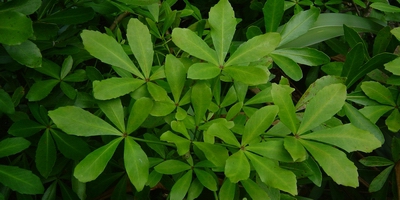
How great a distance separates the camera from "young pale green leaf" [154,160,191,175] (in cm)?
73

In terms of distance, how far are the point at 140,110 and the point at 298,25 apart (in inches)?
18.1

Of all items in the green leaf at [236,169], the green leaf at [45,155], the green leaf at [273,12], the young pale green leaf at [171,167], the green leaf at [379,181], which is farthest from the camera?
the green leaf at [379,181]

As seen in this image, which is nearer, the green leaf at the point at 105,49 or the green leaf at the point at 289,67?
the green leaf at the point at 105,49

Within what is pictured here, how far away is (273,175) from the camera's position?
2.15 feet

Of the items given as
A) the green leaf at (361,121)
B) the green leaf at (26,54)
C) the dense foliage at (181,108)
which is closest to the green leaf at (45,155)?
the dense foliage at (181,108)

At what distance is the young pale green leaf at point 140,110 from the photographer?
2.29 feet

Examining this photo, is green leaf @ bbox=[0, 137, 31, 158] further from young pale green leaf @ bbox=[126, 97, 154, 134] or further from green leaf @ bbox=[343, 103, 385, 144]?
green leaf @ bbox=[343, 103, 385, 144]

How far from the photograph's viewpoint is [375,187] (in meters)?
1.11

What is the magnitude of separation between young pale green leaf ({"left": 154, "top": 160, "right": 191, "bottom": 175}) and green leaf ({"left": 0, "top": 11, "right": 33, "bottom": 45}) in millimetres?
319

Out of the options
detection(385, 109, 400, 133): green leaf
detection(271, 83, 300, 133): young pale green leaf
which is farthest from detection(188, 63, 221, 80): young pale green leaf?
detection(385, 109, 400, 133): green leaf

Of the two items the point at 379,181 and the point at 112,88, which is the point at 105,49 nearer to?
the point at 112,88

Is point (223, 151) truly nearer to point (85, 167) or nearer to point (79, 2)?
point (85, 167)

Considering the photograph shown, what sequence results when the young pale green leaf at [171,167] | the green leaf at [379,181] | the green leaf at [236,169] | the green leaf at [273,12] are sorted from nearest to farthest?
the green leaf at [236,169]
the young pale green leaf at [171,167]
the green leaf at [273,12]
the green leaf at [379,181]

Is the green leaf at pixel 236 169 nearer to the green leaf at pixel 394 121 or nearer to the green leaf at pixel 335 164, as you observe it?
the green leaf at pixel 335 164
